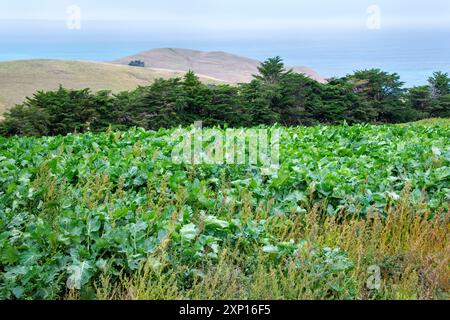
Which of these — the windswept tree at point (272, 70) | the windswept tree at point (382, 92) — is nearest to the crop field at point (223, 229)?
the windswept tree at point (272, 70)

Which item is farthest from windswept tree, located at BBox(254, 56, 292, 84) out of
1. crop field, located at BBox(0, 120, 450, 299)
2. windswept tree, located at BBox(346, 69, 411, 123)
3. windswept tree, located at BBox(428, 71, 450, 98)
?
crop field, located at BBox(0, 120, 450, 299)

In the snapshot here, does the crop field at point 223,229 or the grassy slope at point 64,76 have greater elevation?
the grassy slope at point 64,76

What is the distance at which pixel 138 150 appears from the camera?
5250 millimetres

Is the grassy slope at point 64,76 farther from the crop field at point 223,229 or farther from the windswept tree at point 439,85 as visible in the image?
the crop field at point 223,229

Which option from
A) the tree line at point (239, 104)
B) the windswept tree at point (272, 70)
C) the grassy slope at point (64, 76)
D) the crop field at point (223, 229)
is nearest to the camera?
the crop field at point (223, 229)

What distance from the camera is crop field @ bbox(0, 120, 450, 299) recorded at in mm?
2770

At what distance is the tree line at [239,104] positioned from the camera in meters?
15.8

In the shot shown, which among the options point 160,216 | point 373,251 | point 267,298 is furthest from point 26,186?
point 373,251

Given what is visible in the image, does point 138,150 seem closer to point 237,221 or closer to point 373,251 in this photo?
point 237,221

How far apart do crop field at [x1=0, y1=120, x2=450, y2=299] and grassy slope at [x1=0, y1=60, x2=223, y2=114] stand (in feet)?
64.8

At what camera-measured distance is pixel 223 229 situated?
10.8 ft

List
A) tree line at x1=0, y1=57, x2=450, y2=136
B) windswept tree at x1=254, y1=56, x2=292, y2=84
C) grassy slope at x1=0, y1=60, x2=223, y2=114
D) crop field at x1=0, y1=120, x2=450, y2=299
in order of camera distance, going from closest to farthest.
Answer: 1. crop field at x1=0, y1=120, x2=450, y2=299
2. tree line at x1=0, y1=57, x2=450, y2=136
3. windswept tree at x1=254, y1=56, x2=292, y2=84
4. grassy slope at x1=0, y1=60, x2=223, y2=114

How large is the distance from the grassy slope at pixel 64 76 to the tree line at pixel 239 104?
244 inches

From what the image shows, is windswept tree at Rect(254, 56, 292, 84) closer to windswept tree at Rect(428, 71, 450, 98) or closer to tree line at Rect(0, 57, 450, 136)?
tree line at Rect(0, 57, 450, 136)
